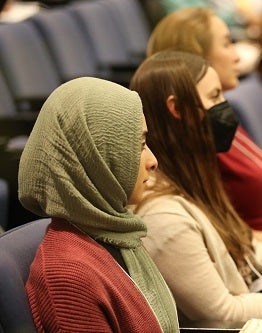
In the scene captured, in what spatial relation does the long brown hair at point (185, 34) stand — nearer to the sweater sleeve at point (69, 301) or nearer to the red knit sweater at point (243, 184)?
the red knit sweater at point (243, 184)

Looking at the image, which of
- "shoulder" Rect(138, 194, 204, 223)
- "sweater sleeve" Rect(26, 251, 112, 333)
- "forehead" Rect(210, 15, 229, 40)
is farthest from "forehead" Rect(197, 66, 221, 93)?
"sweater sleeve" Rect(26, 251, 112, 333)

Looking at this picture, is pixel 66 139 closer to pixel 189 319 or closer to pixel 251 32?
pixel 189 319

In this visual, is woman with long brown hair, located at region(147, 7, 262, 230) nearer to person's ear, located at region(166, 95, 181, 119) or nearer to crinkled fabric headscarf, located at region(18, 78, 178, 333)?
person's ear, located at region(166, 95, 181, 119)

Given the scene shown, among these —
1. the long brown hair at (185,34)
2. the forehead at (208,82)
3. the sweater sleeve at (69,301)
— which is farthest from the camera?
the long brown hair at (185,34)

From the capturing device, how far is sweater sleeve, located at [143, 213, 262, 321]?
156 cm

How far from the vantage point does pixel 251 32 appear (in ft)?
16.0

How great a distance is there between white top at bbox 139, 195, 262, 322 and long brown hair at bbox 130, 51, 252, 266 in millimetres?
70

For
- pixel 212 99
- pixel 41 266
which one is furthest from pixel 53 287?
pixel 212 99

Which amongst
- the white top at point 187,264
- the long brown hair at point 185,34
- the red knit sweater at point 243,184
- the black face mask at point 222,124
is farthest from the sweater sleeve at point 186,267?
the long brown hair at point 185,34

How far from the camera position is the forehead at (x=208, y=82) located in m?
1.79

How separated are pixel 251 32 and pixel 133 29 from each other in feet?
2.45

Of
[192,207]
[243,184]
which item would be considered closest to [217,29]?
[243,184]

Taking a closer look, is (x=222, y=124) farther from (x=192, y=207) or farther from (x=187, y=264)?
(x=187, y=264)

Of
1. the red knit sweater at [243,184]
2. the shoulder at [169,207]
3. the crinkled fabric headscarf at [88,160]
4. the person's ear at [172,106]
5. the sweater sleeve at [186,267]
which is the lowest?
the red knit sweater at [243,184]
